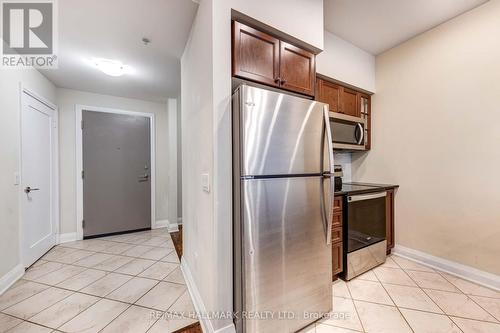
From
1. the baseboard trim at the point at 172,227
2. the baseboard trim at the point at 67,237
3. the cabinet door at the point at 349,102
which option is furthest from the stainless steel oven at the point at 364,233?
the baseboard trim at the point at 67,237

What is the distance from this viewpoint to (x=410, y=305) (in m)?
1.70

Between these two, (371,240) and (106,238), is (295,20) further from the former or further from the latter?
(106,238)

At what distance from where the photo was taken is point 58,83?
9.93ft

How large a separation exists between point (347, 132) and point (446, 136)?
3.26ft

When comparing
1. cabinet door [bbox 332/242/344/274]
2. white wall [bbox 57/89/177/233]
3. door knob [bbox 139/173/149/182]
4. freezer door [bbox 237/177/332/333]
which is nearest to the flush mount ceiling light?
white wall [bbox 57/89/177/233]

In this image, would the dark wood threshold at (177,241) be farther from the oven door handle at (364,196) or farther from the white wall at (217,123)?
the oven door handle at (364,196)

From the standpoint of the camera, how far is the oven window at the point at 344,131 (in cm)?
246

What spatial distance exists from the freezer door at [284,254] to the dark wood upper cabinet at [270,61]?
0.78 meters

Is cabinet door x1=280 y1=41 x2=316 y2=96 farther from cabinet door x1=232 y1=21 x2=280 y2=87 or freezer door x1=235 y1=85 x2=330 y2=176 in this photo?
freezer door x1=235 y1=85 x2=330 y2=176

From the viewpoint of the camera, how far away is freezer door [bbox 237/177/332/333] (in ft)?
4.02

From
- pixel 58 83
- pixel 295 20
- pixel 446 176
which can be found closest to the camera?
pixel 295 20

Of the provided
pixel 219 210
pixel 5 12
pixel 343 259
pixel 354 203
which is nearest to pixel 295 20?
pixel 219 210

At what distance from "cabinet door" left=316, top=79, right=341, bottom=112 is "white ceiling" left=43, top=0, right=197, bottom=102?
4.85 feet

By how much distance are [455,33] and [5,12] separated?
4.25m
